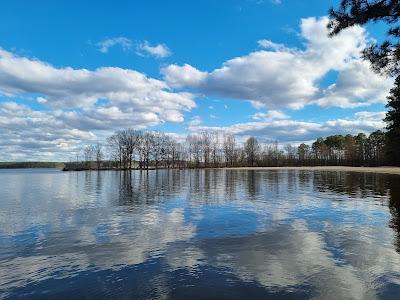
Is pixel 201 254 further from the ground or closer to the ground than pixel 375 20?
closer to the ground

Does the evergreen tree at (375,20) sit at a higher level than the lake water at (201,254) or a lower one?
higher

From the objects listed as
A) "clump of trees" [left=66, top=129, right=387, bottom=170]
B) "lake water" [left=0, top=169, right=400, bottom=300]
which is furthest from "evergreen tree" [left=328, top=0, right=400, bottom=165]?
"clump of trees" [left=66, top=129, right=387, bottom=170]

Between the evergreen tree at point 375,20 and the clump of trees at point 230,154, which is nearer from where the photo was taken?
the evergreen tree at point 375,20

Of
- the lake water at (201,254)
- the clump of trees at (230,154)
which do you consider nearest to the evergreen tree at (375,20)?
the lake water at (201,254)

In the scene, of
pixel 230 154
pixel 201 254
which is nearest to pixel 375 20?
pixel 201 254

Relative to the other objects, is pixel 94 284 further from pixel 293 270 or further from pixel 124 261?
pixel 293 270

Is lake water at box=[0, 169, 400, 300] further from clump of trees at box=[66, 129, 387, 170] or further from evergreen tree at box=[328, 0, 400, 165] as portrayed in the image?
clump of trees at box=[66, 129, 387, 170]

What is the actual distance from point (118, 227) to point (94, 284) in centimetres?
754

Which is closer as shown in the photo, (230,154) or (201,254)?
(201,254)

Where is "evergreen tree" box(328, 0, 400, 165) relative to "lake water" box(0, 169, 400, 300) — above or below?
above

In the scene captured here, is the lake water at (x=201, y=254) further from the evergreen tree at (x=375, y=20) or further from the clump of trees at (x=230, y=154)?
the clump of trees at (x=230, y=154)

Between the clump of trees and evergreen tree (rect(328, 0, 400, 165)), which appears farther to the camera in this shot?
the clump of trees

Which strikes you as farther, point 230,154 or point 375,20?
point 230,154

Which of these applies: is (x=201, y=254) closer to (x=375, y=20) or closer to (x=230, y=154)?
(x=375, y=20)
